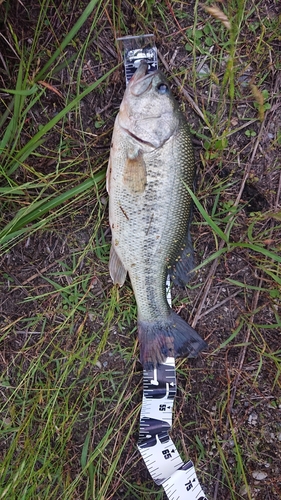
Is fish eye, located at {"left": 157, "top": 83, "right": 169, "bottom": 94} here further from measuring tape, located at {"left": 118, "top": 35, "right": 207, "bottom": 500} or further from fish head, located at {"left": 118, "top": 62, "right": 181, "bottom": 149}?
measuring tape, located at {"left": 118, "top": 35, "right": 207, "bottom": 500}

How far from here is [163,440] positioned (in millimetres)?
2752

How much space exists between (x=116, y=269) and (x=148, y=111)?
1.01 meters

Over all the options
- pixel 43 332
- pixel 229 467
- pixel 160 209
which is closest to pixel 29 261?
pixel 43 332

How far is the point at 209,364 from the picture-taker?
2854mm

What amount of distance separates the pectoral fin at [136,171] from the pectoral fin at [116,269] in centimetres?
49

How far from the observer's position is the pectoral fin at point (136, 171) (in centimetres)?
231

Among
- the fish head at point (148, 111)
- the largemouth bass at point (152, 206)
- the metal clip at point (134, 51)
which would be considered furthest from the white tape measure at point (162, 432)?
the metal clip at point (134, 51)

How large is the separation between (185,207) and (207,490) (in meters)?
2.00

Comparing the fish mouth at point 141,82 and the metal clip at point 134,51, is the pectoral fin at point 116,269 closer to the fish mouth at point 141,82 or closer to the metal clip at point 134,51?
the fish mouth at point 141,82

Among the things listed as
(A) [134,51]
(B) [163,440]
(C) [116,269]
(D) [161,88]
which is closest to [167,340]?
(C) [116,269]

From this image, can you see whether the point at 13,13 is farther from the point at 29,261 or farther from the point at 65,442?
the point at 65,442

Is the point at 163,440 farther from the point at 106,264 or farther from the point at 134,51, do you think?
the point at 134,51

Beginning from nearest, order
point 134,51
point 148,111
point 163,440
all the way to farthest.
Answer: point 148,111 < point 134,51 < point 163,440

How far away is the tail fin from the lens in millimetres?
2625
